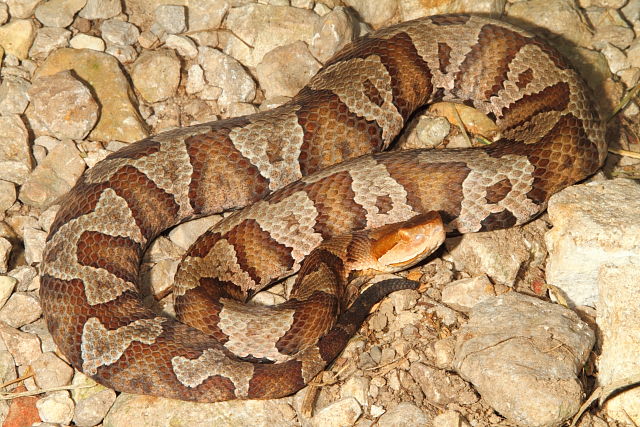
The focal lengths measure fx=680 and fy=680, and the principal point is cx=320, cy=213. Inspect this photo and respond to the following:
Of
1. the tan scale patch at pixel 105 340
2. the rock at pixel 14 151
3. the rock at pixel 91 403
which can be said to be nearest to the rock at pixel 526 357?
the tan scale patch at pixel 105 340

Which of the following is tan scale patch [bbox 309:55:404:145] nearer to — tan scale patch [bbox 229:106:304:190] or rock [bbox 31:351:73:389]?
tan scale patch [bbox 229:106:304:190]

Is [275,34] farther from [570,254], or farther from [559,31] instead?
[570,254]

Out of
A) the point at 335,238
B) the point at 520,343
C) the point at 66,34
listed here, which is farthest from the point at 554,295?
the point at 66,34

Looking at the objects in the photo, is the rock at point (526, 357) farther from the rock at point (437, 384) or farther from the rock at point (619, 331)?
the rock at point (619, 331)

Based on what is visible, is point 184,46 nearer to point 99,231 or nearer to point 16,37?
point 16,37

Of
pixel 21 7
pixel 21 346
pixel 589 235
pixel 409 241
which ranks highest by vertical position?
pixel 21 7

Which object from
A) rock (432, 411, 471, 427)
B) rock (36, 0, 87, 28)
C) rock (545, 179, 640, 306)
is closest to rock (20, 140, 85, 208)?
rock (36, 0, 87, 28)

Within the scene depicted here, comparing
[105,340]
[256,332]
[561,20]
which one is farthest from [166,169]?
[561,20]
